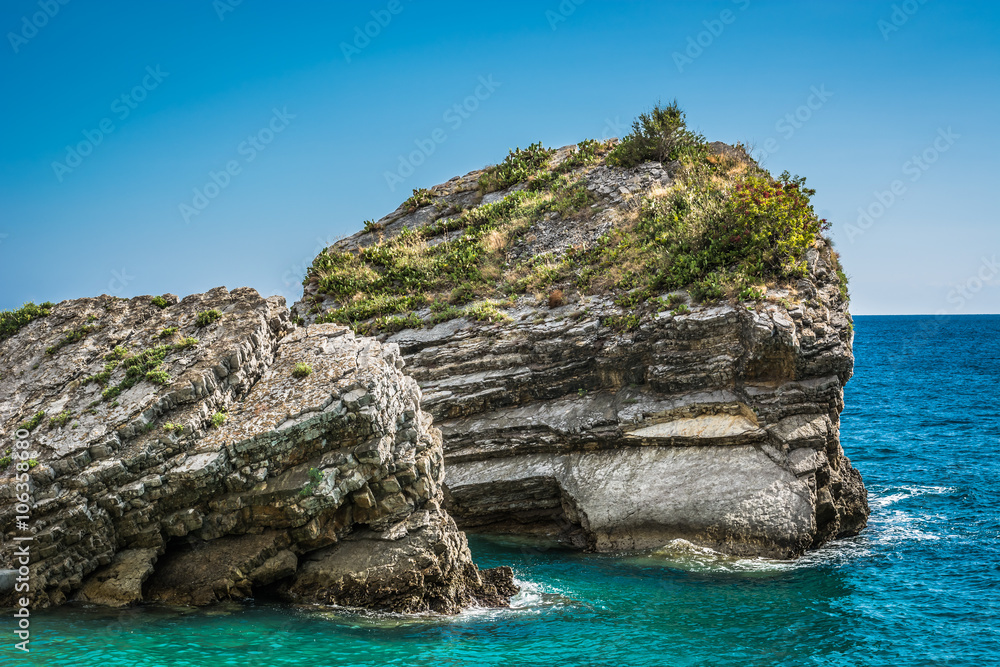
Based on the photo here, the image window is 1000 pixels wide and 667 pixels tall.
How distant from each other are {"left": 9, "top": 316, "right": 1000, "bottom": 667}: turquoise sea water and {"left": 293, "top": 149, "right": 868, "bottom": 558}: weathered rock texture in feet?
3.89

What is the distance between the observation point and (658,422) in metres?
24.0

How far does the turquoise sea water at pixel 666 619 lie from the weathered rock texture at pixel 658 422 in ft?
3.89

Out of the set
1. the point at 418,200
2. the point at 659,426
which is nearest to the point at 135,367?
the point at 659,426

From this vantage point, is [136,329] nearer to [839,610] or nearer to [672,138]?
[839,610]

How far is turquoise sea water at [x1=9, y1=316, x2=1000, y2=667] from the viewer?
14.3 m

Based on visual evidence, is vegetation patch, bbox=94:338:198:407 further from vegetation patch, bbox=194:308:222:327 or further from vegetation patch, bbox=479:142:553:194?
vegetation patch, bbox=479:142:553:194

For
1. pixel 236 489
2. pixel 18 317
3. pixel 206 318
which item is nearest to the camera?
pixel 236 489

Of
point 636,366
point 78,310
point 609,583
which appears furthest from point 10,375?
point 636,366

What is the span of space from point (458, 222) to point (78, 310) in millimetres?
20734

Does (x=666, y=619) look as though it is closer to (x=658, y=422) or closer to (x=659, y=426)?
(x=659, y=426)

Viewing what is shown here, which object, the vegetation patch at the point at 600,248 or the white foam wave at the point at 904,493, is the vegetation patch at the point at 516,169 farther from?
the white foam wave at the point at 904,493

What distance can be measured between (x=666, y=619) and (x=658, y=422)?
8.25 meters

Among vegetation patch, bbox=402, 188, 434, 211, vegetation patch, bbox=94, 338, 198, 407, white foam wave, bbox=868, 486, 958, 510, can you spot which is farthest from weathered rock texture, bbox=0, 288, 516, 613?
vegetation patch, bbox=402, 188, 434, 211

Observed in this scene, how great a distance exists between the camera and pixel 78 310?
21734 millimetres
